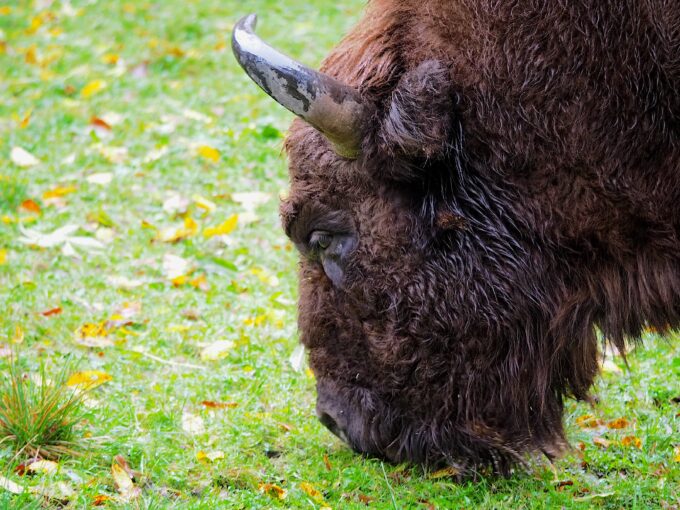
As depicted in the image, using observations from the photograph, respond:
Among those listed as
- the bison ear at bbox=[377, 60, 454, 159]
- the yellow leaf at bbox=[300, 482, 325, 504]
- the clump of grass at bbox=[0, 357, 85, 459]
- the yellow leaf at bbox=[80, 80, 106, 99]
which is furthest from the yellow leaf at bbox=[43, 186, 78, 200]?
the bison ear at bbox=[377, 60, 454, 159]

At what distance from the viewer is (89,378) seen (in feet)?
15.3

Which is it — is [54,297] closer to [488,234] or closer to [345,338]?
[345,338]

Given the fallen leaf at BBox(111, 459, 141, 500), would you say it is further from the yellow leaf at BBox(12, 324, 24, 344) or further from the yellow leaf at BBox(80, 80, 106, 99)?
the yellow leaf at BBox(80, 80, 106, 99)

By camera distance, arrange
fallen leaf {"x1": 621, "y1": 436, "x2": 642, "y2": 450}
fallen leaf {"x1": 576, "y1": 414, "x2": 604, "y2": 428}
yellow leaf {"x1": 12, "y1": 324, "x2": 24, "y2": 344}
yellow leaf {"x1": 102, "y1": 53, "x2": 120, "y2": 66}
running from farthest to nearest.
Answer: yellow leaf {"x1": 102, "y1": 53, "x2": 120, "y2": 66} → yellow leaf {"x1": 12, "y1": 324, "x2": 24, "y2": 344} → fallen leaf {"x1": 576, "y1": 414, "x2": 604, "y2": 428} → fallen leaf {"x1": 621, "y1": 436, "x2": 642, "y2": 450}

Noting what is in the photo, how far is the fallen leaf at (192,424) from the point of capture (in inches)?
175

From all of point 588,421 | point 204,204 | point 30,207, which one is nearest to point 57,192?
A: point 30,207

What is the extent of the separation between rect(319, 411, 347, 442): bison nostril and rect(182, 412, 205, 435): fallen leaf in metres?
0.59

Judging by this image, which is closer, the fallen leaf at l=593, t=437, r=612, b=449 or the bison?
the bison

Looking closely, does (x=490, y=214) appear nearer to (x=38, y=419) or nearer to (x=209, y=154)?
(x=38, y=419)

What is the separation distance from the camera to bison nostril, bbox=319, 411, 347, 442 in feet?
13.9

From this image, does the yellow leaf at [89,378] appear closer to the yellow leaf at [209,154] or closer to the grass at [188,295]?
the grass at [188,295]

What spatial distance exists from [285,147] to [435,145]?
833 millimetres

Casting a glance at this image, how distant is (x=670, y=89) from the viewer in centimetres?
334

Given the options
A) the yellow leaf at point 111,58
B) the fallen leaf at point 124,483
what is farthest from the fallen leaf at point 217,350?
the yellow leaf at point 111,58
